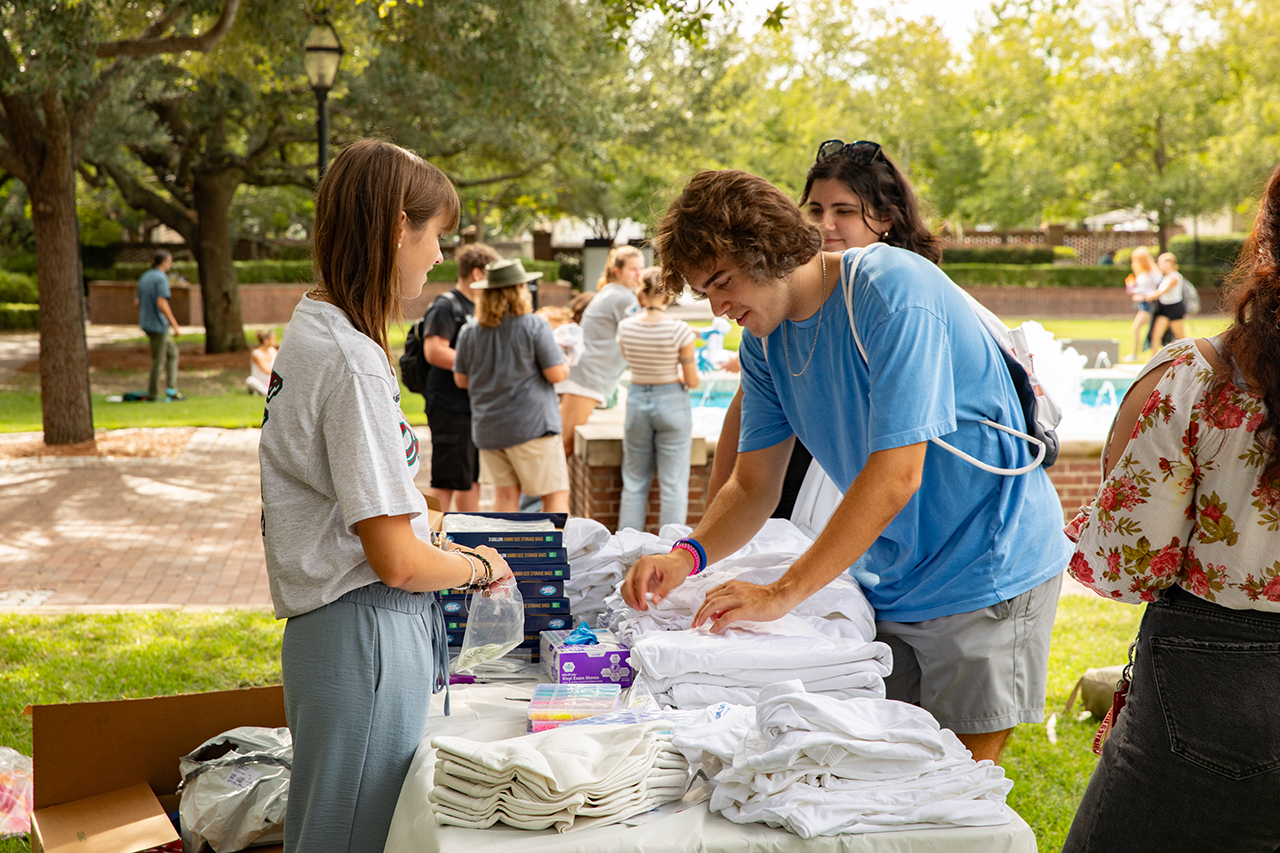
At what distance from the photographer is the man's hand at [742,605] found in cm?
228

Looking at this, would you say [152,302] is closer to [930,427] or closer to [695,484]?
[695,484]

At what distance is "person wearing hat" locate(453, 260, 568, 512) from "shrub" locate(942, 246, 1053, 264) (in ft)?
99.3

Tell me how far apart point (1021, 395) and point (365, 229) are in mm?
1505

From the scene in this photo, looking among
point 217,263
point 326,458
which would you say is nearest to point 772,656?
point 326,458

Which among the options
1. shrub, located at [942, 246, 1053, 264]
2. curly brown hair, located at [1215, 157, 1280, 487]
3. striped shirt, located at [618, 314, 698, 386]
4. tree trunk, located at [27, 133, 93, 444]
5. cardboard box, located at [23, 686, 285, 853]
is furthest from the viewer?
shrub, located at [942, 246, 1053, 264]

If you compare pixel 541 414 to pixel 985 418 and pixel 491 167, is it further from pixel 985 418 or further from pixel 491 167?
pixel 491 167

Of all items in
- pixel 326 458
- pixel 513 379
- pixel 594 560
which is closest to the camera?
pixel 326 458

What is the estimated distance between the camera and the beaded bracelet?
2637 millimetres

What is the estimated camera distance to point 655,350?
6.79m

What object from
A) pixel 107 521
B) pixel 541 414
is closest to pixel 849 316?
pixel 541 414

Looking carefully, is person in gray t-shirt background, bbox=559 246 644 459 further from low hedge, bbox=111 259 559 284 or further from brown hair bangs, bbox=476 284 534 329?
low hedge, bbox=111 259 559 284

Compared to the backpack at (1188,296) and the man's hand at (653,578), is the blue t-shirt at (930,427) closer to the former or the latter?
the man's hand at (653,578)

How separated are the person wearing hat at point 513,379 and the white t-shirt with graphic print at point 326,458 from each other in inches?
172

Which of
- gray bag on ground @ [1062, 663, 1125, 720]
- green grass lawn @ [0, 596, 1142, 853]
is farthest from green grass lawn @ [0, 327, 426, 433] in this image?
gray bag on ground @ [1062, 663, 1125, 720]
